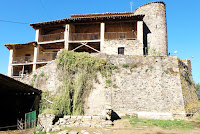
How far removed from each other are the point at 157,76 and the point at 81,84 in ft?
24.8

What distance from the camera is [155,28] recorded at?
2373 cm

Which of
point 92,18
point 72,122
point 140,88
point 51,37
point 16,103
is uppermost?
point 92,18

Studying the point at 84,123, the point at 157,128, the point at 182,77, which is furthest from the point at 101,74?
the point at 182,77

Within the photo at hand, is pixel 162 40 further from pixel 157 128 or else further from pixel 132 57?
pixel 157 128

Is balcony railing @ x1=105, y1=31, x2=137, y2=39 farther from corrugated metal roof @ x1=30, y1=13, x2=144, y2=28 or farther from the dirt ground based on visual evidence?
the dirt ground

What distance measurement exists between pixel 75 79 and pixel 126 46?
28.0ft

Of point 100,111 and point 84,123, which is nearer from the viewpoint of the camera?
point 84,123

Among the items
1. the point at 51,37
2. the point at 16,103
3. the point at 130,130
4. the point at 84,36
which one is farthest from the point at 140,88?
the point at 51,37

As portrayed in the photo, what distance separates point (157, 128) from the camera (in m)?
12.6

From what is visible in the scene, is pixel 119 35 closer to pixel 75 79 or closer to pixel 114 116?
pixel 75 79

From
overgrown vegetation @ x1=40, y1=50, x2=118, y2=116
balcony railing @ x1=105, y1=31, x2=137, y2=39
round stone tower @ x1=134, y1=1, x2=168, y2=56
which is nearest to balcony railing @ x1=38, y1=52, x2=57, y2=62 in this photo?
balcony railing @ x1=105, y1=31, x2=137, y2=39

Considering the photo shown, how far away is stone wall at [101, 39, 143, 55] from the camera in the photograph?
21438mm

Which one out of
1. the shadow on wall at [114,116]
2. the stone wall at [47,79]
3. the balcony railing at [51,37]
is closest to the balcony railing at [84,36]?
the balcony railing at [51,37]

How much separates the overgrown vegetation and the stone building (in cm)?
540
